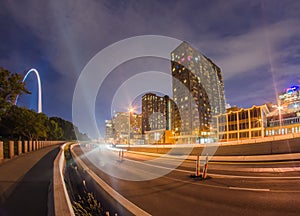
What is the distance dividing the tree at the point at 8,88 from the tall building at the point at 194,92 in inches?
4575

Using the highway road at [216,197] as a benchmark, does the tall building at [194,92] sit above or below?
above

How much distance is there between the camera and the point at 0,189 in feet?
27.9

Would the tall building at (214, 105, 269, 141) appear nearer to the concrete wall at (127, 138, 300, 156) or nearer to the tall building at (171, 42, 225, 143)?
the tall building at (171, 42, 225, 143)

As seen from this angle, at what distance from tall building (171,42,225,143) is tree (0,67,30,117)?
11619 centimetres

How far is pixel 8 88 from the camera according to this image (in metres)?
20.0

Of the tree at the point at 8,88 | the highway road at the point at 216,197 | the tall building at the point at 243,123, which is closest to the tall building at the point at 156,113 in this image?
the tall building at the point at 243,123

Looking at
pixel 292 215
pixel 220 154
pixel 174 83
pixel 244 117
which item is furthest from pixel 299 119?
pixel 174 83

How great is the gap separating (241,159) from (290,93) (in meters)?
155

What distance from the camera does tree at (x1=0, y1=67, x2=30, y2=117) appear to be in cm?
1917

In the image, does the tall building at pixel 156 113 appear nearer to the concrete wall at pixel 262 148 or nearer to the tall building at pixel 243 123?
the tall building at pixel 243 123

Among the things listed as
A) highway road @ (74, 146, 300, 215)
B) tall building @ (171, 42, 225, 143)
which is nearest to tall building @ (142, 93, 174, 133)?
tall building @ (171, 42, 225, 143)

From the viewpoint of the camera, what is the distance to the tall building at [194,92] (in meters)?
144

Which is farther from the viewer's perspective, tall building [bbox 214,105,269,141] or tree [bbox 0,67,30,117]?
tall building [bbox 214,105,269,141]

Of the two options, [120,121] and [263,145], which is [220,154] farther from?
[120,121]
